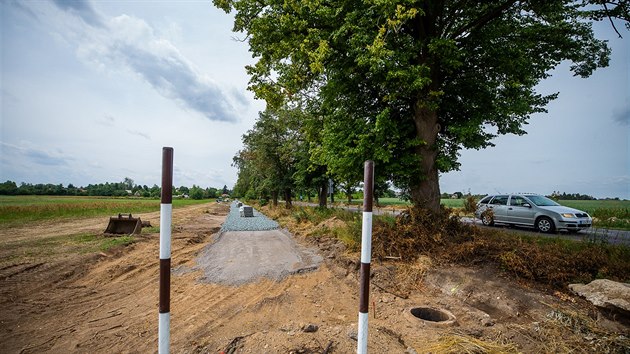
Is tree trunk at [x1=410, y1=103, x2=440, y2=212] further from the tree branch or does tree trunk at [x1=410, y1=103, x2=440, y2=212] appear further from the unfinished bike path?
the unfinished bike path

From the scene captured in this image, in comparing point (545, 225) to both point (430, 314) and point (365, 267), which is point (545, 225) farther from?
point (365, 267)

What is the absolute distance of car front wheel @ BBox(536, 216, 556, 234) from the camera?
508 inches

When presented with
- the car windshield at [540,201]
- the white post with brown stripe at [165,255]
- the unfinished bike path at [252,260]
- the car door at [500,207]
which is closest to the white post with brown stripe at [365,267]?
the white post with brown stripe at [165,255]

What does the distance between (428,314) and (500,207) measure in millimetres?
13756

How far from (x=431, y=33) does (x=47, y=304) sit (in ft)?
37.1

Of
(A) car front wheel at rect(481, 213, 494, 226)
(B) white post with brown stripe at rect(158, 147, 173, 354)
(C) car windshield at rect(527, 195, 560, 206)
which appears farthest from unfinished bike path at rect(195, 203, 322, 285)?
→ (C) car windshield at rect(527, 195, 560, 206)

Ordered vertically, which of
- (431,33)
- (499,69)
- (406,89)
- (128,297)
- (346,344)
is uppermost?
(431,33)

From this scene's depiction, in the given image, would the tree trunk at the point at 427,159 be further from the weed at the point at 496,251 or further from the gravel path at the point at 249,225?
the gravel path at the point at 249,225

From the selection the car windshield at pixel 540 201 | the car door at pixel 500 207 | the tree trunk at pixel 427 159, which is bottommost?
the car door at pixel 500 207

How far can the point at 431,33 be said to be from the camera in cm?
834

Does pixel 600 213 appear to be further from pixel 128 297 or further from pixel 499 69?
pixel 128 297

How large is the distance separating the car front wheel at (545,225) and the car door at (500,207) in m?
1.76

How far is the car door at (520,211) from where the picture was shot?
45.5ft

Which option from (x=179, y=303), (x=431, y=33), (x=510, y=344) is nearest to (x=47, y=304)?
(x=179, y=303)
